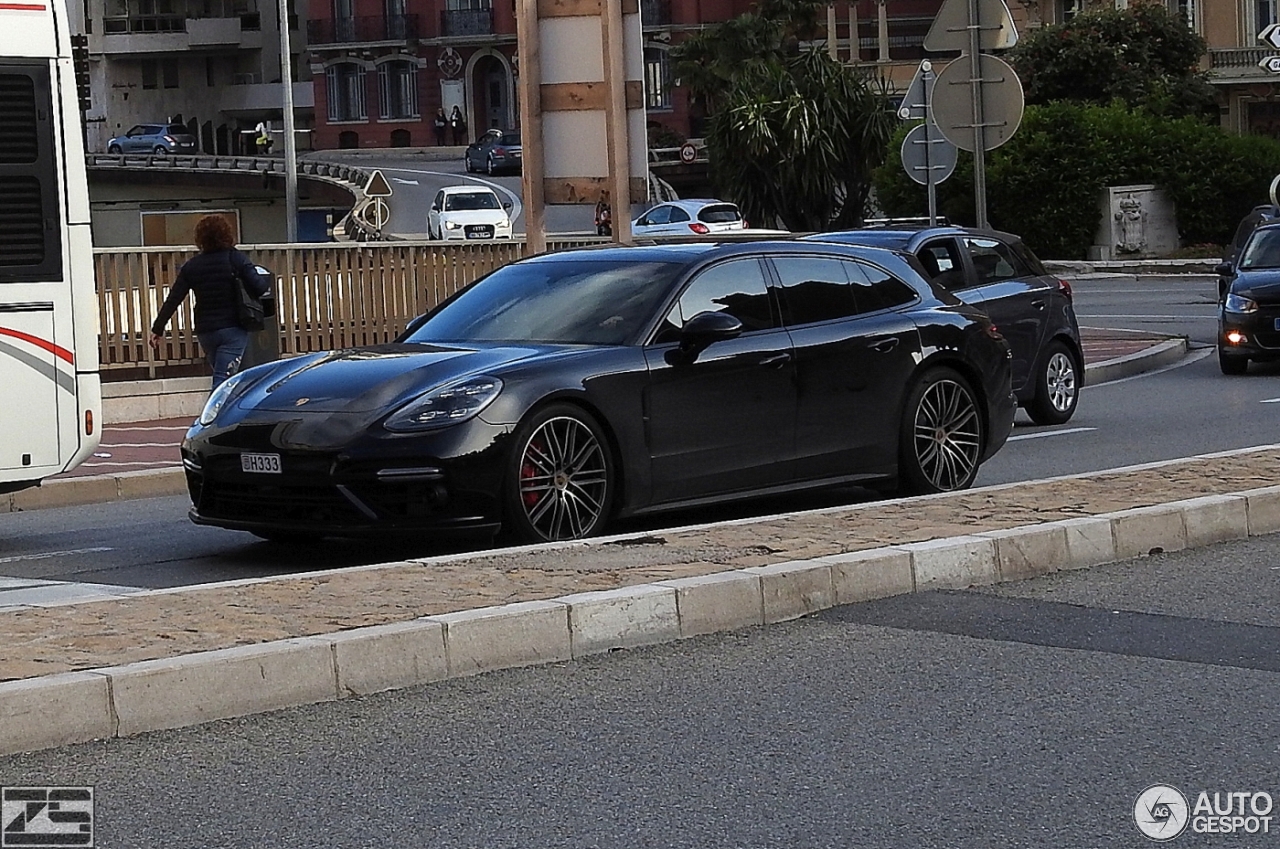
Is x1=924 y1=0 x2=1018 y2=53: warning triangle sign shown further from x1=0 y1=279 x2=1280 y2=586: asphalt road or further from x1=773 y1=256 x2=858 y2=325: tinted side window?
x1=773 y1=256 x2=858 y2=325: tinted side window

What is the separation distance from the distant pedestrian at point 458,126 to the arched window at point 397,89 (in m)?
2.87

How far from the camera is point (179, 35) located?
113500 mm

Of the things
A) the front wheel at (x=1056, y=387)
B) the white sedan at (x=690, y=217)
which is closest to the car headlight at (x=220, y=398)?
the front wheel at (x=1056, y=387)

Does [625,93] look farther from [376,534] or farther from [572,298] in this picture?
[376,534]

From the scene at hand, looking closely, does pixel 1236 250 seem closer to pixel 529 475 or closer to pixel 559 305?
pixel 559 305

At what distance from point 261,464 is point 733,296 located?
105 inches

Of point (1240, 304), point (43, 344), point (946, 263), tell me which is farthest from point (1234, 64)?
point (43, 344)

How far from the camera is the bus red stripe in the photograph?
1114 centimetres

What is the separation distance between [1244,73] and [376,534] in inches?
2492

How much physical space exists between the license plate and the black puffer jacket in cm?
628

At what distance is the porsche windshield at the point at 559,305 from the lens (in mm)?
10688

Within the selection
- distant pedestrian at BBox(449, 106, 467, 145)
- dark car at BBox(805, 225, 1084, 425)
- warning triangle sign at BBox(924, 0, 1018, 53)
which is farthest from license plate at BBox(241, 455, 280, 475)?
distant pedestrian at BBox(449, 106, 467, 145)

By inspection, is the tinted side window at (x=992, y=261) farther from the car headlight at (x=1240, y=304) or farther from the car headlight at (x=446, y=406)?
the car headlight at (x=446, y=406)

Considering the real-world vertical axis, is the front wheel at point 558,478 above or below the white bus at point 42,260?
below
